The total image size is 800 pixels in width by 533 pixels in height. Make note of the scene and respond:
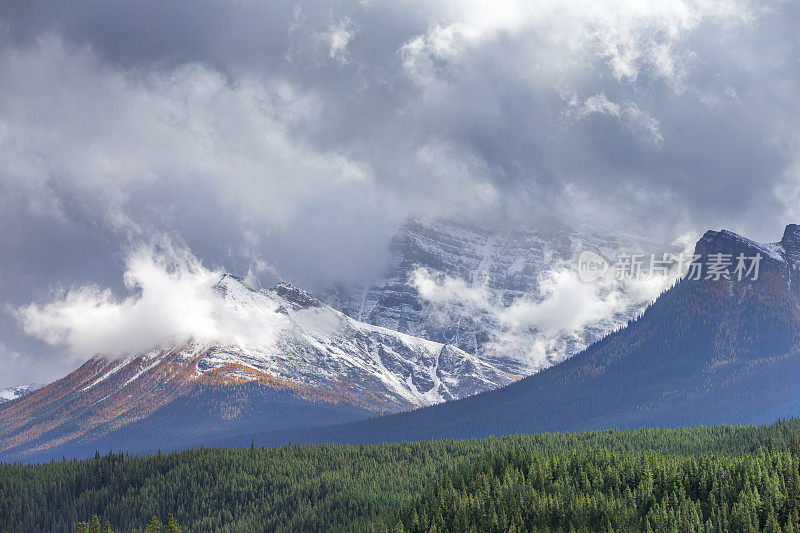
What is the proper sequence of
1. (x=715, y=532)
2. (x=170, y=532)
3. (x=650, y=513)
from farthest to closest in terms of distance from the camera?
(x=170, y=532), (x=650, y=513), (x=715, y=532)

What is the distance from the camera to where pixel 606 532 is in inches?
6841

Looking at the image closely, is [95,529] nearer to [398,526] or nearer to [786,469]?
[398,526]

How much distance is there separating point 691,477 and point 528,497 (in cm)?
3513

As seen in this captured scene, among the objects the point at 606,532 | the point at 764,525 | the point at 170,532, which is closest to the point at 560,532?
the point at 606,532

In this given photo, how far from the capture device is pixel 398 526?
19238 centimetres

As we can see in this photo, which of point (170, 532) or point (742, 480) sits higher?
point (742, 480)

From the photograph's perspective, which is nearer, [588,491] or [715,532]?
[715,532]

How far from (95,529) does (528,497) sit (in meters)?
94.4

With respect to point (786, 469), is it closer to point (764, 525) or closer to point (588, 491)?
point (764, 525)

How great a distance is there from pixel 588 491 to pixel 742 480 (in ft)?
104

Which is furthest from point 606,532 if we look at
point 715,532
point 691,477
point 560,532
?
point 691,477

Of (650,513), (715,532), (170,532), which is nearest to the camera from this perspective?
(715,532)

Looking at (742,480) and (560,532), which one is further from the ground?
(742,480)

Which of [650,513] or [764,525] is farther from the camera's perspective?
[650,513]
